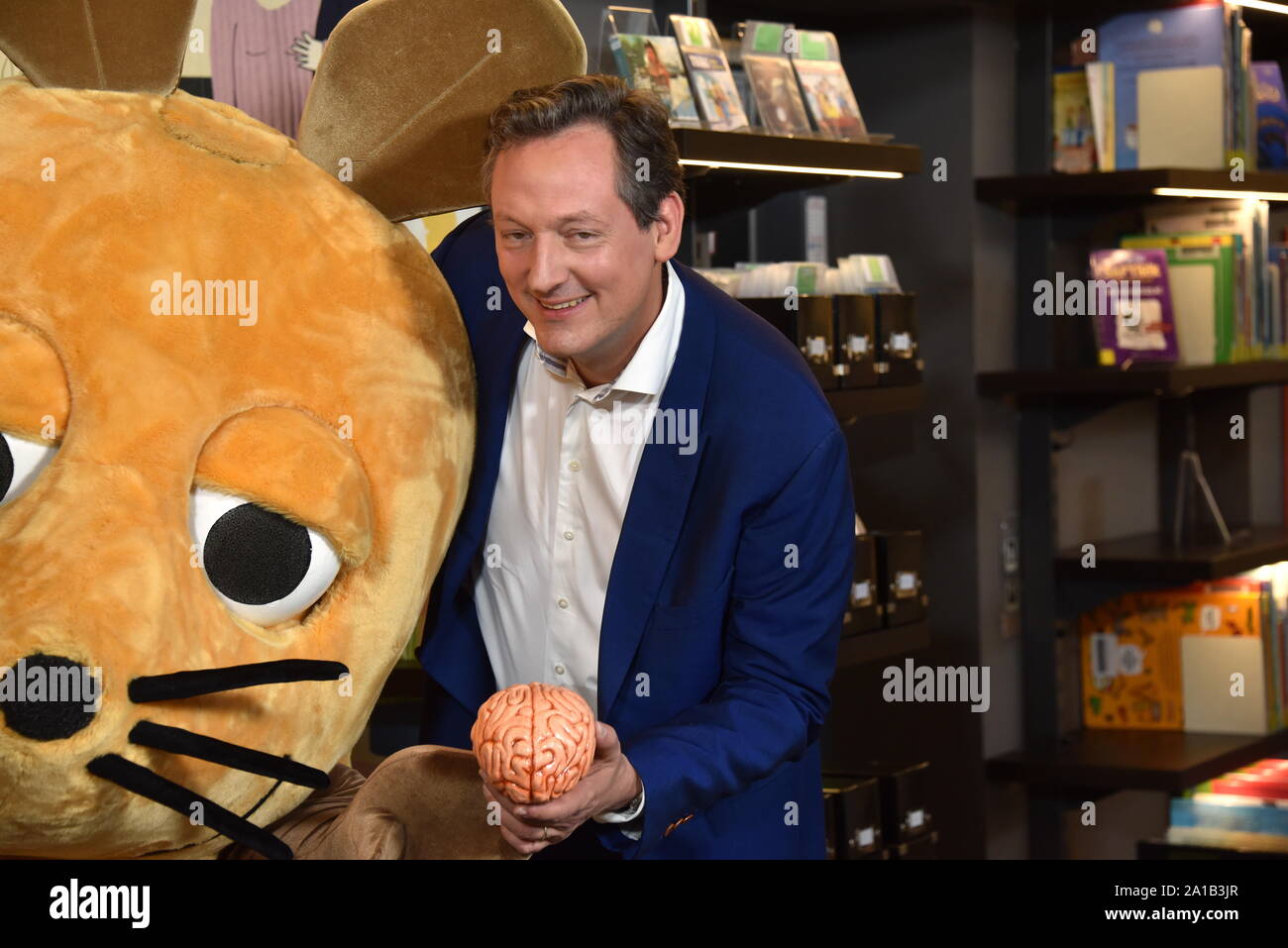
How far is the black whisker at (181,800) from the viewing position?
120 cm

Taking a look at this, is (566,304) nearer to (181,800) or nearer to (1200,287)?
(181,800)

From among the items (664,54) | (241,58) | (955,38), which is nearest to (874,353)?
(664,54)

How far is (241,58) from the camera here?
2.12 m

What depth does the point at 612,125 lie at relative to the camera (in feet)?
5.03

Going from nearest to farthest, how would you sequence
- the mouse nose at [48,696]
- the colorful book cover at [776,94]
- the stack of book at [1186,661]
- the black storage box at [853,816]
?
1. the mouse nose at [48,696]
2. the colorful book cover at [776,94]
3. the black storage box at [853,816]
4. the stack of book at [1186,661]

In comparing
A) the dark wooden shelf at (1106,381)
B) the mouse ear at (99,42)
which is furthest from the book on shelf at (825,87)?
the mouse ear at (99,42)

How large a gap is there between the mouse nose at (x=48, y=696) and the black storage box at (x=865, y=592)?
6.16ft

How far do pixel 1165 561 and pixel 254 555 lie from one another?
9.15 feet

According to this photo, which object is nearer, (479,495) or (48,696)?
(48,696)

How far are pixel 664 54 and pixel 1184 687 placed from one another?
6.97 feet

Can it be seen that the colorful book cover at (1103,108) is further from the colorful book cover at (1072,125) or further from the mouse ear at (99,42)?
the mouse ear at (99,42)

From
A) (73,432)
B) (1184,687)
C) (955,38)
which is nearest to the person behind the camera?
(73,432)

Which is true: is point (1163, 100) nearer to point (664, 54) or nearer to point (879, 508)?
point (879, 508)

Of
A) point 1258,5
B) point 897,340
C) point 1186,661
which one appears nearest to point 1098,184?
point 1258,5
